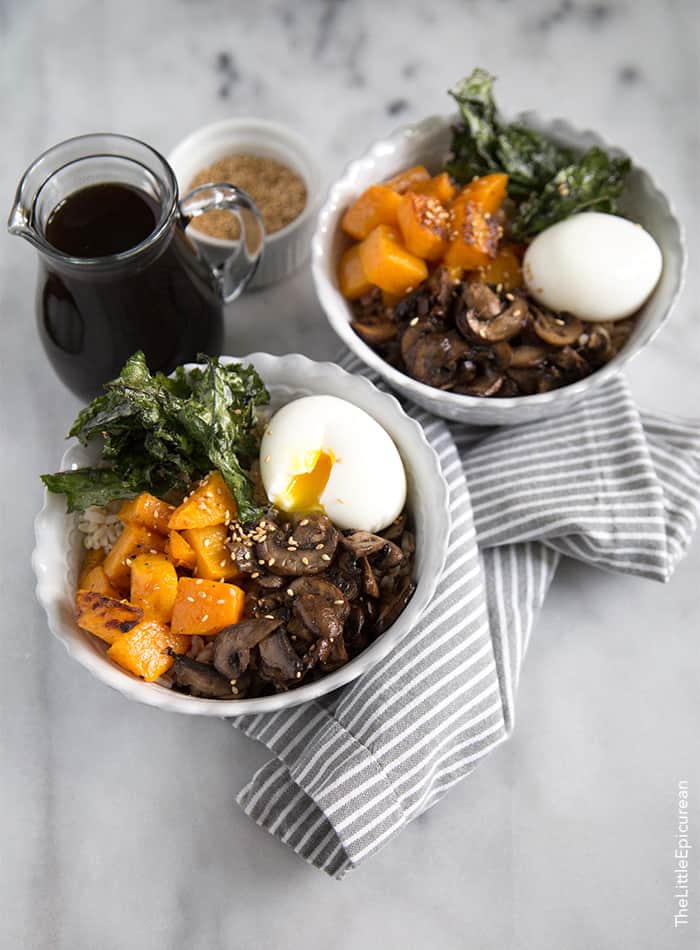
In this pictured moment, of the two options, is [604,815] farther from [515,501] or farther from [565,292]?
[565,292]

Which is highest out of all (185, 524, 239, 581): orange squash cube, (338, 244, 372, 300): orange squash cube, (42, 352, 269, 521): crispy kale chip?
(338, 244, 372, 300): orange squash cube

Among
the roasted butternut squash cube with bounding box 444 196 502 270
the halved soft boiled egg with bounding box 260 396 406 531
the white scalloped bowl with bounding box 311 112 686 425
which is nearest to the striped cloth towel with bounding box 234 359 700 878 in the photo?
the white scalloped bowl with bounding box 311 112 686 425

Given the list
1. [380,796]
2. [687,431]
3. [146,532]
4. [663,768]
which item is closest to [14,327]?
[146,532]

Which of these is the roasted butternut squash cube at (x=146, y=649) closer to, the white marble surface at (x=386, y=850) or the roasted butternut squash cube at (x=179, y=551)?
the roasted butternut squash cube at (x=179, y=551)

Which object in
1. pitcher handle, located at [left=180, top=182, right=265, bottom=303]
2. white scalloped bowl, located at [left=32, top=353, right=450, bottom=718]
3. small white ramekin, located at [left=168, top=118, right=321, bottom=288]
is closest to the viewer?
white scalloped bowl, located at [left=32, top=353, right=450, bottom=718]

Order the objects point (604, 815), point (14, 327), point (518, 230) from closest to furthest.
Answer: point (604, 815) → point (518, 230) → point (14, 327)

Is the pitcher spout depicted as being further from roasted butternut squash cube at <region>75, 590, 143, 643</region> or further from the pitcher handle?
roasted butternut squash cube at <region>75, 590, 143, 643</region>

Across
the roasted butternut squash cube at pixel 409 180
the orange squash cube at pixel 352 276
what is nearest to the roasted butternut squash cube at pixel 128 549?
the orange squash cube at pixel 352 276
